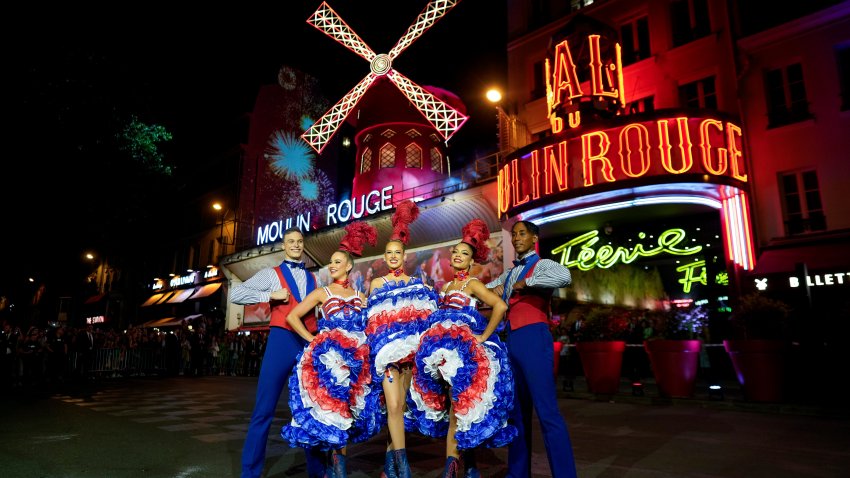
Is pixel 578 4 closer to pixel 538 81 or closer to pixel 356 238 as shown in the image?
pixel 538 81

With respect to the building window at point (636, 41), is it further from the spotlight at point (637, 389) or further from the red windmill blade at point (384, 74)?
the spotlight at point (637, 389)

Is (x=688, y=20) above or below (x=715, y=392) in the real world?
above

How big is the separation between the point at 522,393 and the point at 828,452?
11.6ft

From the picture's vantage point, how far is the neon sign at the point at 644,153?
37.6ft

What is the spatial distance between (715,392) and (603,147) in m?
5.72

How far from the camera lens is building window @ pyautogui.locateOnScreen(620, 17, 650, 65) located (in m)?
14.8

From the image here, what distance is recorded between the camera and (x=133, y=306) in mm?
37625

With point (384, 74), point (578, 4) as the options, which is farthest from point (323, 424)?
→ point (384, 74)

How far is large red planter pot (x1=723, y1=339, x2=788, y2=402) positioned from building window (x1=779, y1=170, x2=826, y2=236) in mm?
4998

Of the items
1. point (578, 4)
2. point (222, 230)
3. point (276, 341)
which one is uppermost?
point (578, 4)

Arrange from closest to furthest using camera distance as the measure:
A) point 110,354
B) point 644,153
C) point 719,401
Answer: point 719,401, point 644,153, point 110,354

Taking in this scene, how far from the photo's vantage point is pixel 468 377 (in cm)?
346

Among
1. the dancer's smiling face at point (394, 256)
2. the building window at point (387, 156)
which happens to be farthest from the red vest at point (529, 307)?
the building window at point (387, 156)

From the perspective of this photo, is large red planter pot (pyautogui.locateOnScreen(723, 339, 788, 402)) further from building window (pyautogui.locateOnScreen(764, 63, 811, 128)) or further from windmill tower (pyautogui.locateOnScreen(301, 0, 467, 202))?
windmill tower (pyautogui.locateOnScreen(301, 0, 467, 202))
